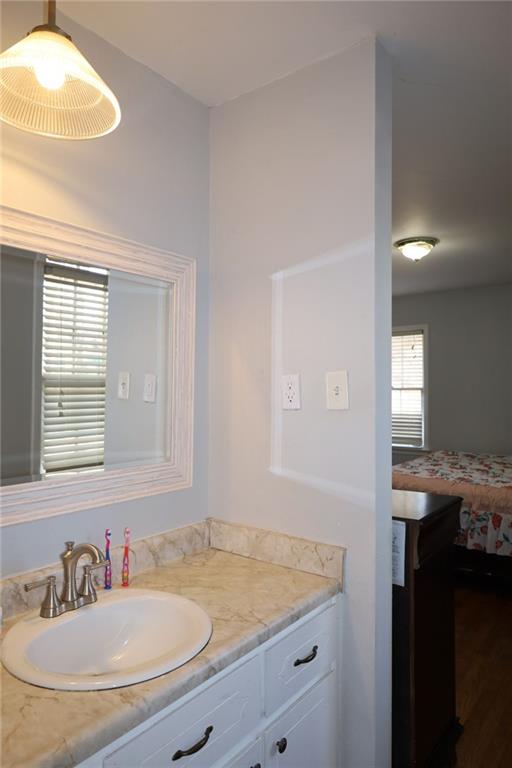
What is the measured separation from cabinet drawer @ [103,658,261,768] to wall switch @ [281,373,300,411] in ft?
2.61

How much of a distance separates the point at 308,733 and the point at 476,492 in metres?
2.76

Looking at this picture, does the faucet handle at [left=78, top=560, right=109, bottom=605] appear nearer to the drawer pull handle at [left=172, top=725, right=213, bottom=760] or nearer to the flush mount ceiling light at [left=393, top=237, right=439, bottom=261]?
the drawer pull handle at [left=172, top=725, right=213, bottom=760]

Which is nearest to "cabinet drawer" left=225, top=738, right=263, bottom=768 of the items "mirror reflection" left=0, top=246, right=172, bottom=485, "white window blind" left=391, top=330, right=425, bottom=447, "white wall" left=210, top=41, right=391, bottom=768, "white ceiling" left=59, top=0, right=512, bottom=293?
"white wall" left=210, top=41, right=391, bottom=768

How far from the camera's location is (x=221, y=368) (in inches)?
76.7

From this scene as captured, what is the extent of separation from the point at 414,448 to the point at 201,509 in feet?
15.4

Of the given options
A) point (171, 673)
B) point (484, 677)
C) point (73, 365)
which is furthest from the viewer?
point (484, 677)

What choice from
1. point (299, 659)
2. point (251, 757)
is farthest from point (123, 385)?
point (251, 757)

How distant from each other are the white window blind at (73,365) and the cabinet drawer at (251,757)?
885 mm

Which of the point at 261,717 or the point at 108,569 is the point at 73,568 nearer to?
the point at 108,569

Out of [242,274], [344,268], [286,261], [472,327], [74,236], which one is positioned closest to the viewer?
[74,236]

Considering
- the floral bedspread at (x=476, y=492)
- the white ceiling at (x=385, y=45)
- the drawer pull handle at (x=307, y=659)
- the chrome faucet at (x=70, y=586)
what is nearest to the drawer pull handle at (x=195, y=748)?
the drawer pull handle at (x=307, y=659)

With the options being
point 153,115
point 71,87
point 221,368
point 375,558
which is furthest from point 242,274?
point 375,558

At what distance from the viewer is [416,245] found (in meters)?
3.86

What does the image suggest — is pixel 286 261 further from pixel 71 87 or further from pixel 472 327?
pixel 472 327
